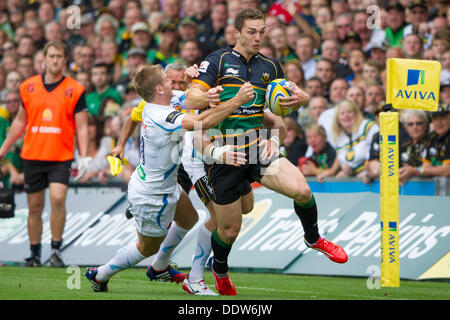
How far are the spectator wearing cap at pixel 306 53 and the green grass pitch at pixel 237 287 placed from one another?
15.0 ft

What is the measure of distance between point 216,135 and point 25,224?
19.6ft

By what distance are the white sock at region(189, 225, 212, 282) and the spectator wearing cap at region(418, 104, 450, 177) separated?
3276mm

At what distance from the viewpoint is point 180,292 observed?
8648mm

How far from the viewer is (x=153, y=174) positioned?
8.20m

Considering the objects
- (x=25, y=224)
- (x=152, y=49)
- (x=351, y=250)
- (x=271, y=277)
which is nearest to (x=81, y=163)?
(x=25, y=224)

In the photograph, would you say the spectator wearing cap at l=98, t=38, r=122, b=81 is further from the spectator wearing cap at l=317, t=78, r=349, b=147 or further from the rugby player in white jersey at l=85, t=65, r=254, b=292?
the rugby player in white jersey at l=85, t=65, r=254, b=292

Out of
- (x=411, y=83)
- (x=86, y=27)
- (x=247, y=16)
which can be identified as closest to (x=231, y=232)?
(x=247, y=16)

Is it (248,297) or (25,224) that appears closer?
(248,297)

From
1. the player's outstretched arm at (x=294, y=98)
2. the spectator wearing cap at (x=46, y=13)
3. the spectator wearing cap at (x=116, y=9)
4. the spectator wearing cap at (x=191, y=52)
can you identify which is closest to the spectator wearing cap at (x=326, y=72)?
the spectator wearing cap at (x=191, y=52)

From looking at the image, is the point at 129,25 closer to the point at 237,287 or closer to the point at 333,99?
the point at 333,99

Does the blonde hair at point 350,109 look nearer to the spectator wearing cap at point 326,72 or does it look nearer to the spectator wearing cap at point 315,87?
the spectator wearing cap at point 315,87

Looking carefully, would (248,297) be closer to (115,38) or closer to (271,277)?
(271,277)

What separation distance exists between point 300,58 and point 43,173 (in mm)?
4852

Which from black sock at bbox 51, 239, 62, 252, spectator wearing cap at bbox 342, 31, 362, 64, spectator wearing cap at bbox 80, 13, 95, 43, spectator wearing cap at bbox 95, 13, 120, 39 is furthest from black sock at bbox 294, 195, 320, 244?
spectator wearing cap at bbox 80, 13, 95, 43
